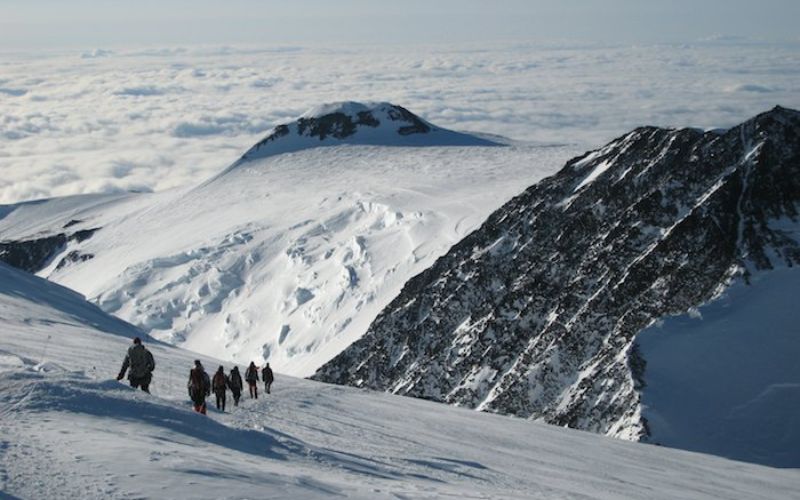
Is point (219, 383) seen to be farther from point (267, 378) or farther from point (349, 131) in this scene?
point (349, 131)

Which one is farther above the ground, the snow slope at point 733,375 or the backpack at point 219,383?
the backpack at point 219,383

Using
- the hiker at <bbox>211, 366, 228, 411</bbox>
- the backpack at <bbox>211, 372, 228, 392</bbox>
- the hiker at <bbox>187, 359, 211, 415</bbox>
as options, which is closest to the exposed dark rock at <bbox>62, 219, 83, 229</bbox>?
the hiker at <bbox>211, 366, 228, 411</bbox>

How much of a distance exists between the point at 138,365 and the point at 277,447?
623cm

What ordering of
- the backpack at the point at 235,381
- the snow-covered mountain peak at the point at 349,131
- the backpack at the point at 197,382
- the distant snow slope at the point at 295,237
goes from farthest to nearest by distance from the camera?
the snow-covered mountain peak at the point at 349,131, the distant snow slope at the point at 295,237, the backpack at the point at 235,381, the backpack at the point at 197,382

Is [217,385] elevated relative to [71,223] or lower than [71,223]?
elevated

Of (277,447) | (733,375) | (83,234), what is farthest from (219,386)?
(83,234)

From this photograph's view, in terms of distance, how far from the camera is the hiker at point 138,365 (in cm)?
2581

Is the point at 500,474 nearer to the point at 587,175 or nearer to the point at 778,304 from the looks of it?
the point at 778,304

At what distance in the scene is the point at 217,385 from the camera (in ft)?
94.4

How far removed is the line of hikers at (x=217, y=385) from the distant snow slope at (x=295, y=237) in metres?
52.5

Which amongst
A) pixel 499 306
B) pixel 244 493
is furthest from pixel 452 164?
pixel 244 493

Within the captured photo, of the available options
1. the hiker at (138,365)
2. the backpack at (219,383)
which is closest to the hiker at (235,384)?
the backpack at (219,383)

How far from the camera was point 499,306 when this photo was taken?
2827 inches

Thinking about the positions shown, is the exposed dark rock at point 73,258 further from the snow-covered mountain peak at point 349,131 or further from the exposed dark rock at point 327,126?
the exposed dark rock at point 327,126
